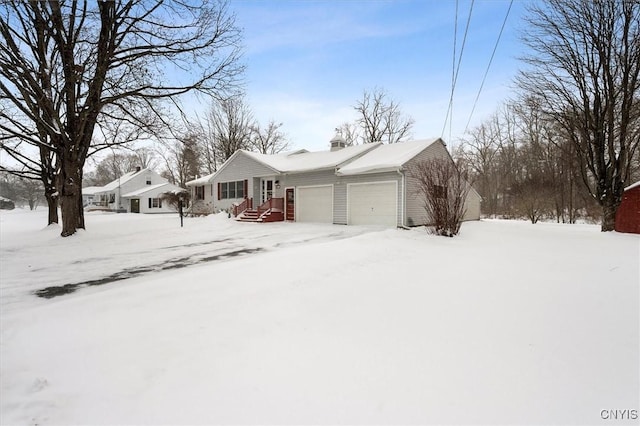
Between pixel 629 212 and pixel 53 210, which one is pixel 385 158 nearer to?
pixel 629 212

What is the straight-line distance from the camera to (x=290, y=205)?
58.8 feet

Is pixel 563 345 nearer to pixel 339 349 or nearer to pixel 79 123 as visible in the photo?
pixel 339 349

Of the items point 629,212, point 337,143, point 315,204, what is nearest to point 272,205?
point 315,204

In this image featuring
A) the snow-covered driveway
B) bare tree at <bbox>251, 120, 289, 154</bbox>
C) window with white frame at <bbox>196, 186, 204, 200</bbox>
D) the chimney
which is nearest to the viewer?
the snow-covered driveway

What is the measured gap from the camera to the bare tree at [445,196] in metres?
10.7

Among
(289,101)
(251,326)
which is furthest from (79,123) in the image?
(251,326)

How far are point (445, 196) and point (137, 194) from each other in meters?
36.1

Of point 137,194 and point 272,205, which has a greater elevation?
point 137,194

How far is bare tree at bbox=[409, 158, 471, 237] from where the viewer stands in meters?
10.7

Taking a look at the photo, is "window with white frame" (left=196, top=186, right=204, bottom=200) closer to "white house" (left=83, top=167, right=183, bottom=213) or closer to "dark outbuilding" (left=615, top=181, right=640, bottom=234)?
"white house" (left=83, top=167, right=183, bottom=213)

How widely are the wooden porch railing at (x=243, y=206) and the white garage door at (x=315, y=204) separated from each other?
149 inches

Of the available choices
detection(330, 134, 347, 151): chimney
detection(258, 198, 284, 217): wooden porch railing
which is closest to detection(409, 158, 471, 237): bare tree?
detection(258, 198, 284, 217): wooden porch railing

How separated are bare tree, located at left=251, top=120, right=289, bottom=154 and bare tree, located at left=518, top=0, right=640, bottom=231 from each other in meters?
27.1

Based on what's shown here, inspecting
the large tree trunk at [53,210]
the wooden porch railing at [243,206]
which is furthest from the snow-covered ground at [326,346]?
the large tree trunk at [53,210]
